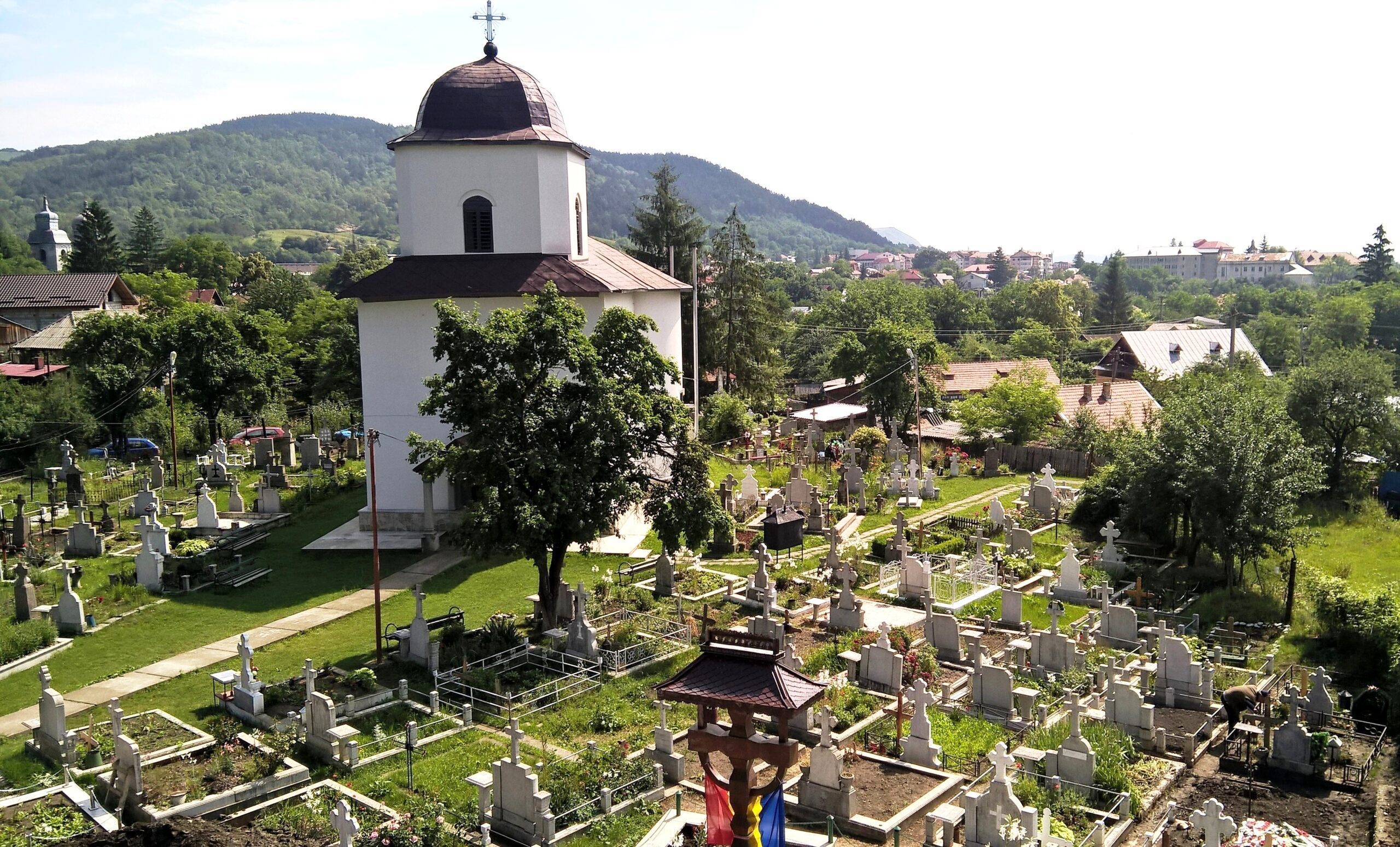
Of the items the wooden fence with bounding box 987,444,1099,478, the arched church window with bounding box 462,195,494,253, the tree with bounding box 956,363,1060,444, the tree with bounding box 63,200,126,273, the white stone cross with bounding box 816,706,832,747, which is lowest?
the white stone cross with bounding box 816,706,832,747

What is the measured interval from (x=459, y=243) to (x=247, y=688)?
558 inches

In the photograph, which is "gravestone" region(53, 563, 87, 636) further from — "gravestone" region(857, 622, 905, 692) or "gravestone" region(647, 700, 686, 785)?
"gravestone" region(857, 622, 905, 692)

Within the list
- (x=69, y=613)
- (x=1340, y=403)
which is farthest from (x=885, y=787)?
(x=1340, y=403)

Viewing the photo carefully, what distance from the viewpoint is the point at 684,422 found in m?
18.8

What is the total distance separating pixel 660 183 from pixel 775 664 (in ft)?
148

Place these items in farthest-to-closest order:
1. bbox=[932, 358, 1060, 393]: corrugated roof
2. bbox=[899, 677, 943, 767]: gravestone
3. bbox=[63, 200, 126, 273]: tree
Answer: bbox=[63, 200, 126, 273]: tree
bbox=[932, 358, 1060, 393]: corrugated roof
bbox=[899, 677, 943, 767]: gravestone

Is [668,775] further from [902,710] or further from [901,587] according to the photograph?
[901,587]

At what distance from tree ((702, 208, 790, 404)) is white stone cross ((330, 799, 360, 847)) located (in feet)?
122

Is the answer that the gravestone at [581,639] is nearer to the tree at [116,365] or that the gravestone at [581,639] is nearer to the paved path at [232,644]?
the paved path at [232,644]

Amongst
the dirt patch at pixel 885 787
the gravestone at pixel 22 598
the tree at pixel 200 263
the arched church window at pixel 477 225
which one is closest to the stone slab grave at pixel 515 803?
the dirt patch at pixel 885 787

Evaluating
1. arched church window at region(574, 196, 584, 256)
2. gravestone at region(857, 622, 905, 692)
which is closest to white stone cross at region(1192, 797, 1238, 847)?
gravestone at region(857, 622, 905, 692)

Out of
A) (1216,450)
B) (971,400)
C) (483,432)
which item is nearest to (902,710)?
(483,432)

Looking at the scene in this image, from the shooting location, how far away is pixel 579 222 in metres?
29.0

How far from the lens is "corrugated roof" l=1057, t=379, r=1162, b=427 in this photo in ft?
131
